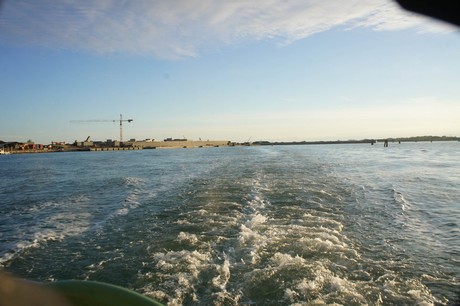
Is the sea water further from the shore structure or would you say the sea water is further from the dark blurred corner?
the shore structure

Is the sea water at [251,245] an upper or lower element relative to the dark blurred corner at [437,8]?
lower

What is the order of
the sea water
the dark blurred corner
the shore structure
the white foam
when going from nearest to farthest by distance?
the dark blurred corner
the sea water
the white foam
the shore structure

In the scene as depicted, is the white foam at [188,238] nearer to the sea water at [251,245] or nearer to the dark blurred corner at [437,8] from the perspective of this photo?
the sea water at [251,245]

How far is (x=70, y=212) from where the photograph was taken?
41.4ft

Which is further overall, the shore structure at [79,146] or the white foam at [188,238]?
the shore structure at [79,146]

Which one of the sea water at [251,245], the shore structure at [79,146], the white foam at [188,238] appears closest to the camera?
the sea water at [251,245]

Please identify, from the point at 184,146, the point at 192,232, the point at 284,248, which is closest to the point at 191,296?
the point at 284,248

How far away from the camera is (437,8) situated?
167cm

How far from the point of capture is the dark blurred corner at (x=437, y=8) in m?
1.59

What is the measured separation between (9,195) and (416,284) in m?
19.3

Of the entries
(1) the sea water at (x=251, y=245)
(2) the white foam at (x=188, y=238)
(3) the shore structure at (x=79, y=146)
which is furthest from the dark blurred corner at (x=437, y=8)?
(3) the shore structure at (x=79, y=146)

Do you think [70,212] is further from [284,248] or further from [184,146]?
[184,146]

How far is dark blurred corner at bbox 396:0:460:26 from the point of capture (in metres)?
1.59

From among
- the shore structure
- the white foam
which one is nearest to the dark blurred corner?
the white foam
